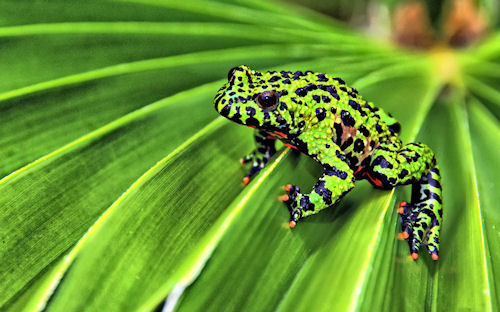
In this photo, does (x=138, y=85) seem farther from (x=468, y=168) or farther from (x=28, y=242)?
(x=468, y=168)

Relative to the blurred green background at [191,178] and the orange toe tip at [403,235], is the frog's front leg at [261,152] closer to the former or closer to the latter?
the blurred green background at [191,178]

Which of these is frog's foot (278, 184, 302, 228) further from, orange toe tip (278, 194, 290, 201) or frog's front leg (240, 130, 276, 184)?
frog's front leg (240, 130, 276, 184)

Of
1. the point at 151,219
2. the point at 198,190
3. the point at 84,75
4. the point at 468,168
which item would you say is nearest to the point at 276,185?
the point at 198,190

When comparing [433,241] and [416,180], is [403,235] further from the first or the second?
[416,180]

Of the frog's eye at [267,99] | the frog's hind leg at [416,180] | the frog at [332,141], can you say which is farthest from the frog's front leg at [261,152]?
the frog's hind leg at [416,180]

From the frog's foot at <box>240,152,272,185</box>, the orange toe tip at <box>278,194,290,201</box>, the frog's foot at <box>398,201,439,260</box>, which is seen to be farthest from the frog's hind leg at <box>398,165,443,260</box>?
the frog's foot at <box>240,152,272,185</box>

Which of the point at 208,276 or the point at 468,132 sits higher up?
the point at 468,132
